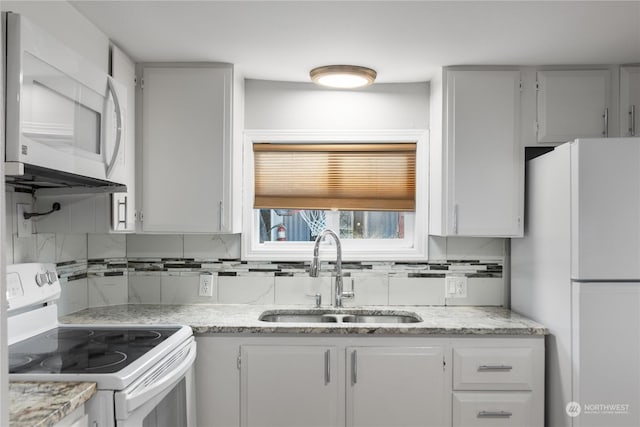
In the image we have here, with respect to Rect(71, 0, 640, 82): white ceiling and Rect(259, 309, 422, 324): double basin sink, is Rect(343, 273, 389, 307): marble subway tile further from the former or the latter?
Rect(71, 0, 640, 82): white ceiling

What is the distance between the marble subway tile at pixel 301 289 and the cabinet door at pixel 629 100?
177 centimetres

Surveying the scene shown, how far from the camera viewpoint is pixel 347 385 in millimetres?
2330

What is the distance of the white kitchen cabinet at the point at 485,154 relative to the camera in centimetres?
259

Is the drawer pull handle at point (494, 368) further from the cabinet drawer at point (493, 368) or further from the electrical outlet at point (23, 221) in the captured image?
the electrical outlet at point (23, 221)

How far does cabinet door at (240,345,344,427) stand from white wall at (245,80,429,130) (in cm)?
130

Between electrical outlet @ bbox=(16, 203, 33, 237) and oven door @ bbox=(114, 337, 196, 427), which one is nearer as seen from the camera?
oven door @ bbox=(114, 337, 196, 427)

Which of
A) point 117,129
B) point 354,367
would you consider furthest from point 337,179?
point 117,129

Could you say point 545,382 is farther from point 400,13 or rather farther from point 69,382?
point 69,382

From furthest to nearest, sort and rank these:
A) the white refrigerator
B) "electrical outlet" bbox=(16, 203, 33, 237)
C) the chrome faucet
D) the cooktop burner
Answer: the chrome faucet < "electrical outlet" bbox=(16, 203, 33, 237) < the white refrigerator < the cooktop burner

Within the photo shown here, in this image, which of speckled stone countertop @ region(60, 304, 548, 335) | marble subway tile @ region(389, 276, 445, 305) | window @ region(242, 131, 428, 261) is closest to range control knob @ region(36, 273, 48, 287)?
speckled stone countertop @ region(60, 304, 548, 335)

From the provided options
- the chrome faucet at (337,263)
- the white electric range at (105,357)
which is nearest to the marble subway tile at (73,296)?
the white electric range at (105,357)

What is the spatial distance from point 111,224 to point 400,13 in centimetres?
157

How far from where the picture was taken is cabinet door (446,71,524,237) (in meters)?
2.59

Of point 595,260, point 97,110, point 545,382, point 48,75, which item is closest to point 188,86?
point 97,110
